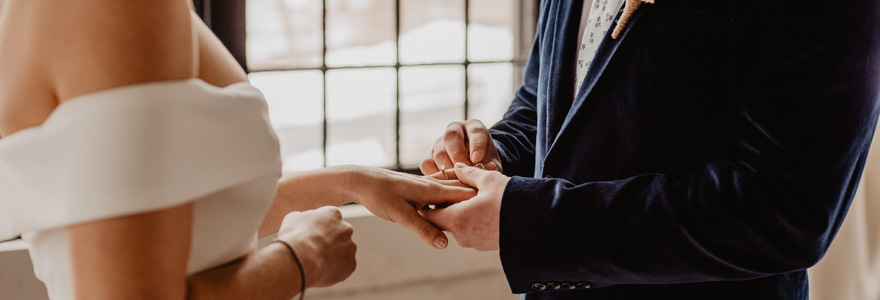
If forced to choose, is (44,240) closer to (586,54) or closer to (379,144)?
(586,54)

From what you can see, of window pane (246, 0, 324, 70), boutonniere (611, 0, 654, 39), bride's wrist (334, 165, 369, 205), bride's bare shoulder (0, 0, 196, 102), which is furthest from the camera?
window pane (246, 0, 324, 70)

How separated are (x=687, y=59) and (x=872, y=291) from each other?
119 cm

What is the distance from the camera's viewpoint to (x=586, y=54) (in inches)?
51.5

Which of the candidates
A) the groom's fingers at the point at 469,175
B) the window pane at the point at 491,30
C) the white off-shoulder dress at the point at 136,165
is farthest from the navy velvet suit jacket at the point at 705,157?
the window pane at the point at 491,30

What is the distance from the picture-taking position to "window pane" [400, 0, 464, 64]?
2721 millimetres

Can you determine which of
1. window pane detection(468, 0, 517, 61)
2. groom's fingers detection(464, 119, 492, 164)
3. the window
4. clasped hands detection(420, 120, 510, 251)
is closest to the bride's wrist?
clasped hands detection(420, 120, 510, 251)

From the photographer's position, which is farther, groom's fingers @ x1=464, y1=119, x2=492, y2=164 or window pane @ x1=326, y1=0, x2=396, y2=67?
window pane @ x1=326, y1=0, x2=396, y2=67

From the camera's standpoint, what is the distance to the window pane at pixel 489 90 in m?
2.91

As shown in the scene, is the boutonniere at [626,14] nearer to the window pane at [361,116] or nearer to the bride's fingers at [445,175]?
the bride's fingers at [445,175]

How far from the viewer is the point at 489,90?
2.96 metres

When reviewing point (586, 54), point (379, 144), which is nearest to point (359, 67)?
point (379, 144)

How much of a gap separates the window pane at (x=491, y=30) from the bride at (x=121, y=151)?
2072 millimetres

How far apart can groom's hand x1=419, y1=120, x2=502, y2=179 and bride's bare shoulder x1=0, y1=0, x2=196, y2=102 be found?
2.72ft

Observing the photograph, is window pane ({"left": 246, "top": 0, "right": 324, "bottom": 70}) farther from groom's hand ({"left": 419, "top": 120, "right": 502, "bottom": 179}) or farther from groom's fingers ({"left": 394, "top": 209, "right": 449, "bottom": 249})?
groom's fingers ({"left": 394, "top": 209, "right": 449, "bottom": 249})
